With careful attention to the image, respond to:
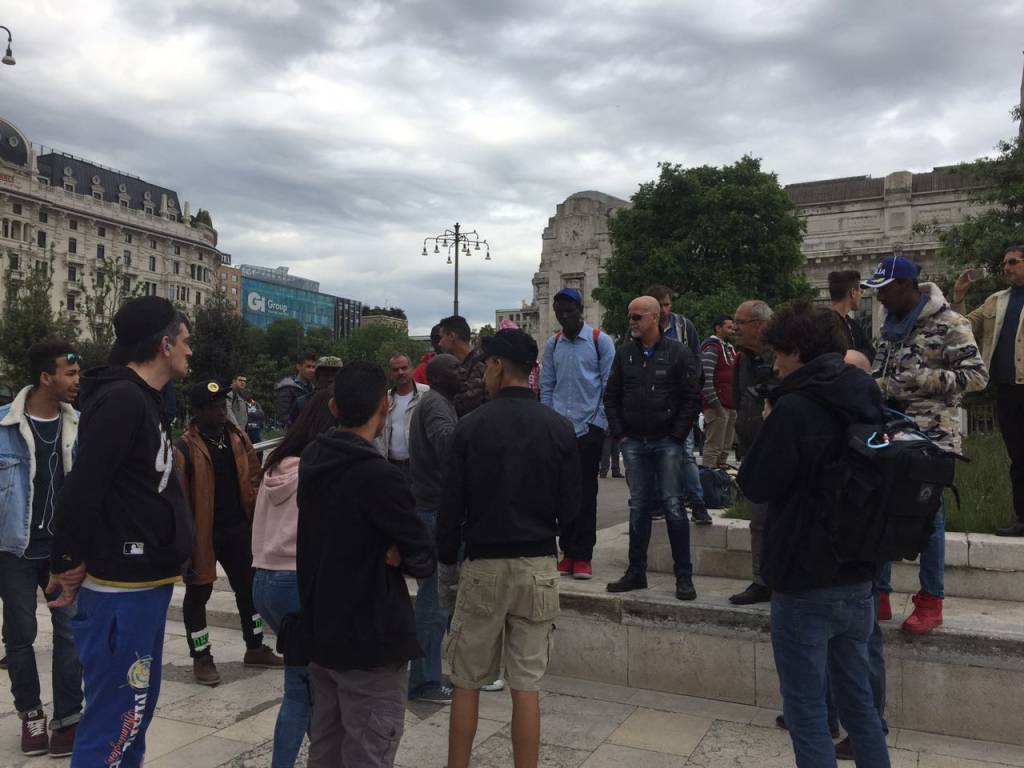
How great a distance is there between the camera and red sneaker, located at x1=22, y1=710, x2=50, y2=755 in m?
4.50

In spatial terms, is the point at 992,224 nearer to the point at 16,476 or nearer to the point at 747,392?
the point at 747,392

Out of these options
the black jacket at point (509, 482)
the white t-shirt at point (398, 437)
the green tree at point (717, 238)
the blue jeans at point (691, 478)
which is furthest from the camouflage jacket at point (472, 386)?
the green tree at point (717, 238)

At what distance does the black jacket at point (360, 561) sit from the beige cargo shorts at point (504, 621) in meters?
0.65

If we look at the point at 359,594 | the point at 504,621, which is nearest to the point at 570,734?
the point at 504,621

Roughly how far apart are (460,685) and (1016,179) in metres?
24.6

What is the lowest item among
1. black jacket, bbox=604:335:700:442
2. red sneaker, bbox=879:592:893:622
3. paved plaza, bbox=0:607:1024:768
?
paved plaza, bbox=0:607:1024:768

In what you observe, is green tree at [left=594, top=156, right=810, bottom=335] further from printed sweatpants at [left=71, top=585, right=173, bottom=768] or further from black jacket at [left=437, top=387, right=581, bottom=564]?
printed sweatpants at [left=71, top=585, right=173, bottom=768]

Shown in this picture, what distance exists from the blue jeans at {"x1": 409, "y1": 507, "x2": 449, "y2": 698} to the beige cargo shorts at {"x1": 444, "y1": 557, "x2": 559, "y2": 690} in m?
1.46

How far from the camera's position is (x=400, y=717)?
3.06 metres

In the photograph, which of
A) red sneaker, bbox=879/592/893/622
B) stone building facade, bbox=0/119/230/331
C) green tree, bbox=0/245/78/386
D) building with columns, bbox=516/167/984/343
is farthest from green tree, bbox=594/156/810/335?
stone building facade, bbox=0/119/230/331

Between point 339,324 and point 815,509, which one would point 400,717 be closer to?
point 815,509

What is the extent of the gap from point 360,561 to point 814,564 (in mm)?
1692

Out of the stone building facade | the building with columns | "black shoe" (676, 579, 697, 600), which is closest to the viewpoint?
"black shoe" (676, 579, 697, 600)

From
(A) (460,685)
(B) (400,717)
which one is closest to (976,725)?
(A) (460,685)
